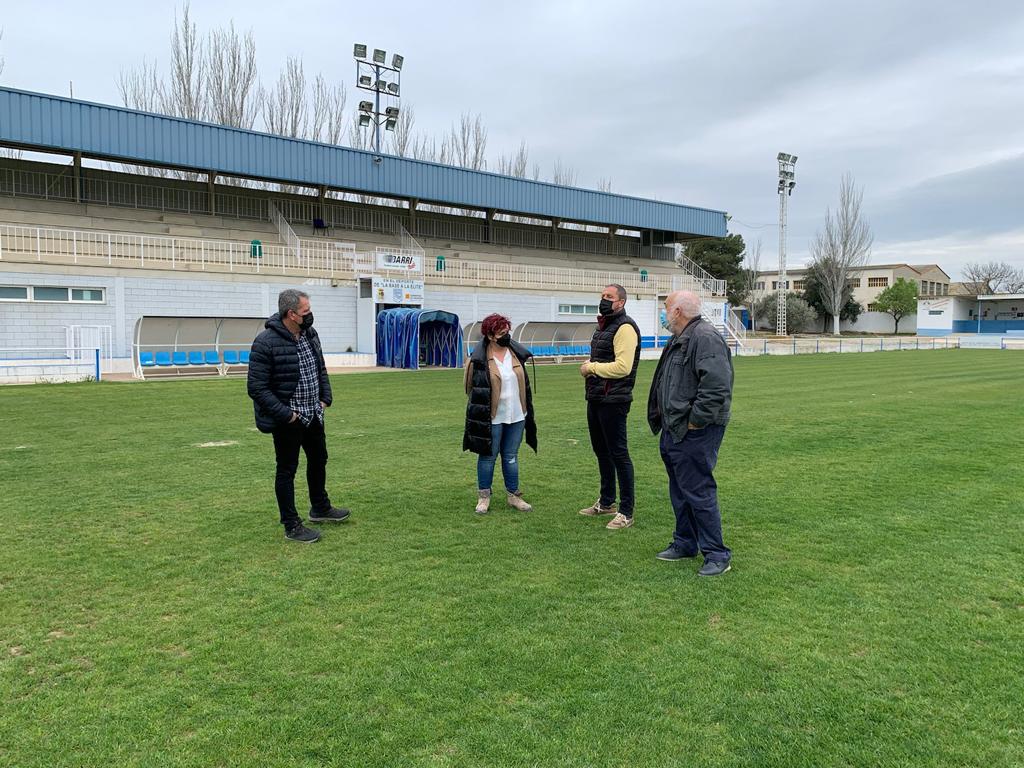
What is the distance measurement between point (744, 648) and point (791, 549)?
183cm

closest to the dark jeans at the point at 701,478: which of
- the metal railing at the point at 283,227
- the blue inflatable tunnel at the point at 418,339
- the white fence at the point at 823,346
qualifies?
the blue inflatable tunnel at the point at 418,339

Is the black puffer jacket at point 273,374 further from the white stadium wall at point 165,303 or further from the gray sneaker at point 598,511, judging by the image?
Result: the white stadium wall at point 165,303

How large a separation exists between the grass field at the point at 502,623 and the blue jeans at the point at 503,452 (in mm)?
327

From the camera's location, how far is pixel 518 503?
6.37 metres

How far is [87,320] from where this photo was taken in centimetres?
2200

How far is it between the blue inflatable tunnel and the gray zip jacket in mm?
20389

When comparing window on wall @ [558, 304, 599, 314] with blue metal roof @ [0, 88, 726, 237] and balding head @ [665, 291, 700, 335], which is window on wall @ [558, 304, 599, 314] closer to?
blue metal roof @ [0, 88, 726, 237]

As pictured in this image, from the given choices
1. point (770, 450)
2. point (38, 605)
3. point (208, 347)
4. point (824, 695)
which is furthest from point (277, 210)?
point (824, 695)

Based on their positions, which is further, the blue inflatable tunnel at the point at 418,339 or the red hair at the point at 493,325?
the blue inflatable tunnel at the point at 418,339

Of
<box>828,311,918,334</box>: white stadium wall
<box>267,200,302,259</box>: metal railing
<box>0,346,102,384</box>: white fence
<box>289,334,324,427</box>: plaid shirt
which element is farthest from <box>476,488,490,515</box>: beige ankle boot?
<box>828,311,918,334</box>: white stadium wall

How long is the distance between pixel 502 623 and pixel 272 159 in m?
30.1

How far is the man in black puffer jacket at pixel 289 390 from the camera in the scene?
203 inches

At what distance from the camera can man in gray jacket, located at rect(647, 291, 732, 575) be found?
179 inches

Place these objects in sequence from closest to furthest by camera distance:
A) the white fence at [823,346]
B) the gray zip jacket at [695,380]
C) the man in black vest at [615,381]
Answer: the gray zip jacket at [695,380], the man in black vest at [615,381], the white fence at [823,346]
